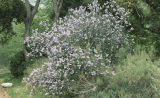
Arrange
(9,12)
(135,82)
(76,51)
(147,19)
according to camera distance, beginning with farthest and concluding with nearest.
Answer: (9,12) → (147,19) → (76,51) → (135,82)

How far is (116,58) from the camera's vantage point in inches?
225

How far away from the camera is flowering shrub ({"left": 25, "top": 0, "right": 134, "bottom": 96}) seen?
15.7 feet

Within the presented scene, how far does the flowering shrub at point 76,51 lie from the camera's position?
479 cm

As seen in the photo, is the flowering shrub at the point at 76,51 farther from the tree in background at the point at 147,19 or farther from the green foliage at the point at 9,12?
the green foliage at the point at 9,12

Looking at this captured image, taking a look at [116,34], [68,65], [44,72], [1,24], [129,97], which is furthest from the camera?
[1,24]

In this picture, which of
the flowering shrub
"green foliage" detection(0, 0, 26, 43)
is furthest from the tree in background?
"green foliage" detection(0, 0, 26, 43)

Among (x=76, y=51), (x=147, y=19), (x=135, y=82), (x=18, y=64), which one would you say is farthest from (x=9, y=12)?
(x=135, y=82)

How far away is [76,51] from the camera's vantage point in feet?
16.9

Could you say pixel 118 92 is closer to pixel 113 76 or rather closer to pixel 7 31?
pixel 113 76

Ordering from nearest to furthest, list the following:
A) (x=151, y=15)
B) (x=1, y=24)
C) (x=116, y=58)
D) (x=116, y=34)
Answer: (x=116, y=58) → (x=116, y=34) → (x=151, y=15) → (x=1, y=24)

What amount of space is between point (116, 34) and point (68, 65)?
81.0 inches

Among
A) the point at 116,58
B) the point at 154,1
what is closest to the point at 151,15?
the point at 154,1

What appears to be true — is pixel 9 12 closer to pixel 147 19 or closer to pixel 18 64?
pixel 18 64

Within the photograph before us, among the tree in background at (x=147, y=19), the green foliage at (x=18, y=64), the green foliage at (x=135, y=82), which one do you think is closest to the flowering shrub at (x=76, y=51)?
the green foliage at (x=135, y=82)
